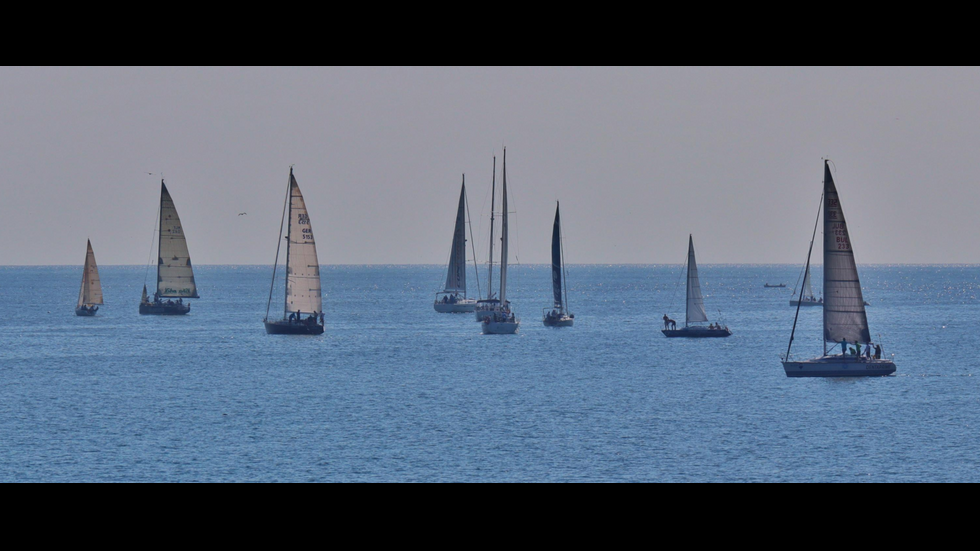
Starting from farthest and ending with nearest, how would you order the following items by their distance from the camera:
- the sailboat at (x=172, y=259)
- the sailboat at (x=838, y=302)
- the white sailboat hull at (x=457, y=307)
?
the white sailboat hull at (x=457, y=307) → the sailboat at (x=172, y=259) → the sailboat at (x=838, y=302)

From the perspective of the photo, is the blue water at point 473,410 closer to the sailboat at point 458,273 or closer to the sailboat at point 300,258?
the sailboat at point 300,258

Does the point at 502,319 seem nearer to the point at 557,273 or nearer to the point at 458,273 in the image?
the point at 557,273

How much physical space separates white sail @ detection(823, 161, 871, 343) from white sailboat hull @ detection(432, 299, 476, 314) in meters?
79.6

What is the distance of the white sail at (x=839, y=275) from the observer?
64.4 m

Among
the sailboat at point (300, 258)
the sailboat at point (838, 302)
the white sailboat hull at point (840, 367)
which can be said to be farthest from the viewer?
the sailboat at point (300, 258)

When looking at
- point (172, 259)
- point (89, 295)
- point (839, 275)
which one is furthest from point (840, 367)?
point (89, 295)

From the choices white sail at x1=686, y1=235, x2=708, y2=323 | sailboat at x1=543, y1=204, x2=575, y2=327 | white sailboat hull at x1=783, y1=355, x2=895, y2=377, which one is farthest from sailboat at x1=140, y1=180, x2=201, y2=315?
white sailboat hull at x1=783, y1=355, x2=895, y2=377

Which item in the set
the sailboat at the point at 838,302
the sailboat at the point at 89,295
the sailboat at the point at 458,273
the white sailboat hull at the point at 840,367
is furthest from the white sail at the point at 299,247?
the sailboat at the point at 89,295

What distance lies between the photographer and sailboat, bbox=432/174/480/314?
5217 inches

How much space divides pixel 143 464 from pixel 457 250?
95340mm

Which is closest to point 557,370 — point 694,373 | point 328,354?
point 694,373

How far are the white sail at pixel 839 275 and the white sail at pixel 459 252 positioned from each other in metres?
69.3

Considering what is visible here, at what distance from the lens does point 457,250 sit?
443 ft
